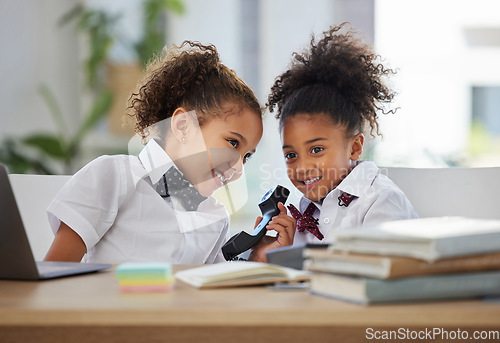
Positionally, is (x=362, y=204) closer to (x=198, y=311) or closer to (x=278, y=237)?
(x=278, y=237)

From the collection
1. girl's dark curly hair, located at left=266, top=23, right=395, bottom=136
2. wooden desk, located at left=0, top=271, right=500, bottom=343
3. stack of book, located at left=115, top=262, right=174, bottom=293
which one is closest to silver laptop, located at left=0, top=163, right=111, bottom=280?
wooden desk, located at left=0, top=271, right=500, bottom=343

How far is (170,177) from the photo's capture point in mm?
1467

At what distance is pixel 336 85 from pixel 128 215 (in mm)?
670

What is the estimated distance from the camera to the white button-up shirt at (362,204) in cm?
142

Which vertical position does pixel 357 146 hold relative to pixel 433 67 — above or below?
below

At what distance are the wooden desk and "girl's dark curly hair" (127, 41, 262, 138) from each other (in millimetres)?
733

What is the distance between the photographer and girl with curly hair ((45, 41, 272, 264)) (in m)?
1.32

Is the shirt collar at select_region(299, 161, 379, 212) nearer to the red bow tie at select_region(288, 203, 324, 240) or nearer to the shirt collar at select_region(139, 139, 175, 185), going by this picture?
the red bow tie at select_region(288, 203, 324, 240)

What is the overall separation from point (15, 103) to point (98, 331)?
4034 mm

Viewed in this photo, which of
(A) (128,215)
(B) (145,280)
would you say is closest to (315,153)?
(A) (128,215)

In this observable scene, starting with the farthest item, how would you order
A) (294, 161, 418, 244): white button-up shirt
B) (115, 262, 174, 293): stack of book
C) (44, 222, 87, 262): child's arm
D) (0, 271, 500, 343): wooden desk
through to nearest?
1. (294, 161, 418, 244): white button-up shirt
2. (44, 222, 87, 262): child's arm
3. (115, 262, 174, 293): stack of book
4. (0, 271, 500, 343): wooden desk

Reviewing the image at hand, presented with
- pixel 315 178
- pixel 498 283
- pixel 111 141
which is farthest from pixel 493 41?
pixel 498 283

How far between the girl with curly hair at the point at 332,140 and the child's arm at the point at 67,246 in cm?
44

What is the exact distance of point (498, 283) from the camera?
0.72m
